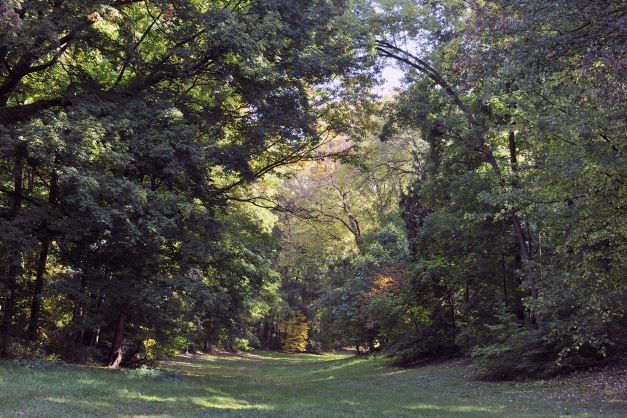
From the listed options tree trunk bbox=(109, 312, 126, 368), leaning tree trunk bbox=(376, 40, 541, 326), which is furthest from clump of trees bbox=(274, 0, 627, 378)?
tree trunk bbox=(109, 312, 126, 368)

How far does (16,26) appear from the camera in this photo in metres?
9.97

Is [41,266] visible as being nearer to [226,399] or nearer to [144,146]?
[144,146]

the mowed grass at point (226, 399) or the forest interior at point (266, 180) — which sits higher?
the forest interior at point (266, 180)

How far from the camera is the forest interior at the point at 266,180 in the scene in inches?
381

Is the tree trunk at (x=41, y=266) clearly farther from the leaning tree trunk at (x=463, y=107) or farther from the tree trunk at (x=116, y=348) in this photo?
the leaning tree trunk at (x=463, y=107)

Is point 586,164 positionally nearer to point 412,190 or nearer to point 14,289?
point 14,289

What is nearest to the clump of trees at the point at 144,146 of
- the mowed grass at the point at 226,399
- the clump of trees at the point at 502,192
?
the mowed grass at the point at 226,399

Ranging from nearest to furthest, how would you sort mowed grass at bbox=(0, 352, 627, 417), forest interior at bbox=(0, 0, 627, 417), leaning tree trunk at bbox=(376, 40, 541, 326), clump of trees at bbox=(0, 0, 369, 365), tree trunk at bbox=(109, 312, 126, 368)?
mowed grass at bbox=(0, 352, 627, 417) < forest interior at bbox=(0, 0, 627, 417) < clump of trees at bbox=(0, 0, 369, 365) < tree trunk at bbox=(109, 312, 126, 368) < leaning tree trunk at bbox=(376, 40, 541, 326)

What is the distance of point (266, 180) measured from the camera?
20000 millimetres

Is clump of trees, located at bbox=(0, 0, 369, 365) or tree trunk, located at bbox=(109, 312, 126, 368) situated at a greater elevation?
clump of trees, located at bbox=(0, 0, 369, 365)

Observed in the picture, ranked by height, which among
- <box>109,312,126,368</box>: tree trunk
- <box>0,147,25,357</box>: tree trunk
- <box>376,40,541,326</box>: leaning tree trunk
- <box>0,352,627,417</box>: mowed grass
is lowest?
<box>0,352,627,417</box>: mowed grass

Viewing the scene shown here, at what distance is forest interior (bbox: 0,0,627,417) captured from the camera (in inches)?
381

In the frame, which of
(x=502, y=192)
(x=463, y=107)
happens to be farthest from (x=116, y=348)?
(x=463, y=107)

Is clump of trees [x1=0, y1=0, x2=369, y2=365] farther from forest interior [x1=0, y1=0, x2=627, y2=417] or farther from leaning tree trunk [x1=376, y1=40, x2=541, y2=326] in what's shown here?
leaning tree trunk [x1=376, y1=40, x2=541, y2=326]
